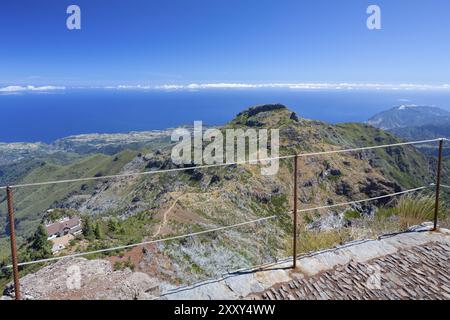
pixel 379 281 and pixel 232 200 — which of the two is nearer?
pixel 379 281

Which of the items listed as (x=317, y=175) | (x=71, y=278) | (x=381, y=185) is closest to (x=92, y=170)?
(x=317, y=175)

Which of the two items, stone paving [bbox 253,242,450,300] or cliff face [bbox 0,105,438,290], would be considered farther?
cliff face [bbox 0,105,438,290]

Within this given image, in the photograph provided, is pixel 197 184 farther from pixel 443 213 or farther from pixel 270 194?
pixel 443 213

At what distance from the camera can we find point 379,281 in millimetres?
4016

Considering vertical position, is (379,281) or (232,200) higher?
(379,281)

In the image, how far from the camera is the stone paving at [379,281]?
147 inches

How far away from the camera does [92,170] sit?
151m

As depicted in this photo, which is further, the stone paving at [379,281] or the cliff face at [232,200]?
the cliff face at [232,200]

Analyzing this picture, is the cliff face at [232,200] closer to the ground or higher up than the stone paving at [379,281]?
closer to the ground

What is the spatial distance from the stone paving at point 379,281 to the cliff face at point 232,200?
44.9 inches

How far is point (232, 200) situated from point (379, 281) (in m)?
47.7

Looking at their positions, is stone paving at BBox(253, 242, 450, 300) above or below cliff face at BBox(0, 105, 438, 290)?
above

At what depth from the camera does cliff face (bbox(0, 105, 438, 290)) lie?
28250mm

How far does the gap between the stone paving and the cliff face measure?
1140 millimetres
